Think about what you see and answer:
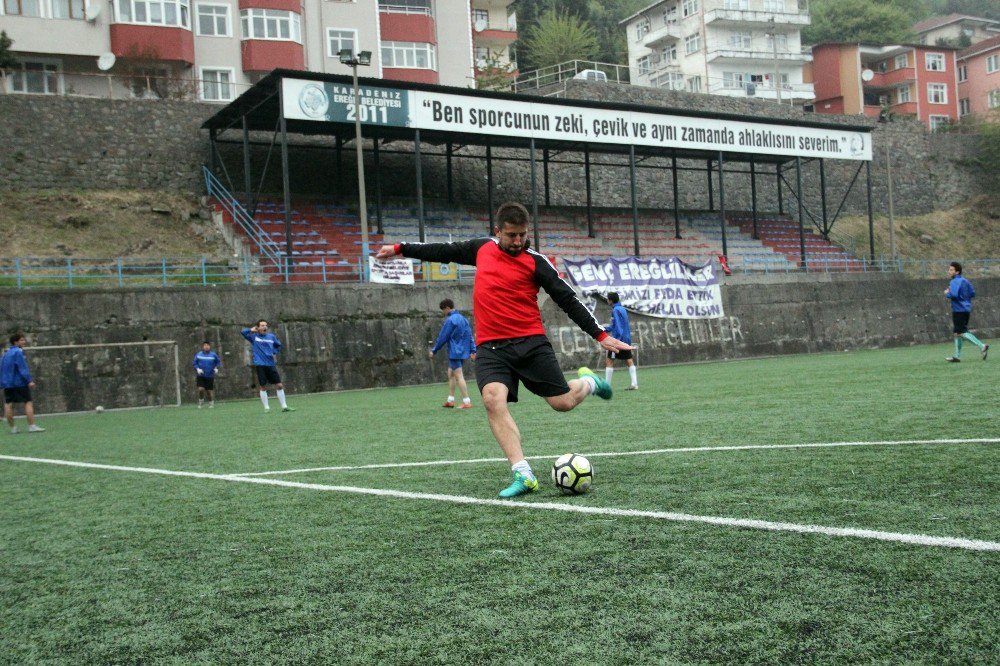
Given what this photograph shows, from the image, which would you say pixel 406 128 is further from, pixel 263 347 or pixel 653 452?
pixel 653 452

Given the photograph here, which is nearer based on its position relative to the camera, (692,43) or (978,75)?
(692,43)

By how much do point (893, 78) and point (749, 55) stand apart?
14496 millimetres

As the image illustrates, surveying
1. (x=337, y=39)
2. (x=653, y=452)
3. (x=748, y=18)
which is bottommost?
(x=653, y=452)

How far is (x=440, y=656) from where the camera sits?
320 cm

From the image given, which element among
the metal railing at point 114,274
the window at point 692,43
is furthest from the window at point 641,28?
the metal railing at point 114,274

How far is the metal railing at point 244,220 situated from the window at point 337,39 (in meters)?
15.0

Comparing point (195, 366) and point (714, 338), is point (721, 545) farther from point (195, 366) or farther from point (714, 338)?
point (714, 338)

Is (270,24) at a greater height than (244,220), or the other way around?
(270,24)

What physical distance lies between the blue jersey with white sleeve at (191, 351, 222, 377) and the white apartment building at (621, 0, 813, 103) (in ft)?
187

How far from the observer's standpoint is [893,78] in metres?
81.2

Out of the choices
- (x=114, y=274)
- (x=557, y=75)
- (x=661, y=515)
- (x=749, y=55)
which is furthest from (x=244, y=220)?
(x=749, y=55)

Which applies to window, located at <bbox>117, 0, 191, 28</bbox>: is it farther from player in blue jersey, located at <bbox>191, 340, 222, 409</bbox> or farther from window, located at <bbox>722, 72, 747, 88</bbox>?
window, located at <bbox>722, 72, 747, 88</bbox>

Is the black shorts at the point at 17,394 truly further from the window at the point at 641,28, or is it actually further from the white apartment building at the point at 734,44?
the window at the point at 641,28

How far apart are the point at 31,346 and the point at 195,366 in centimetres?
377
